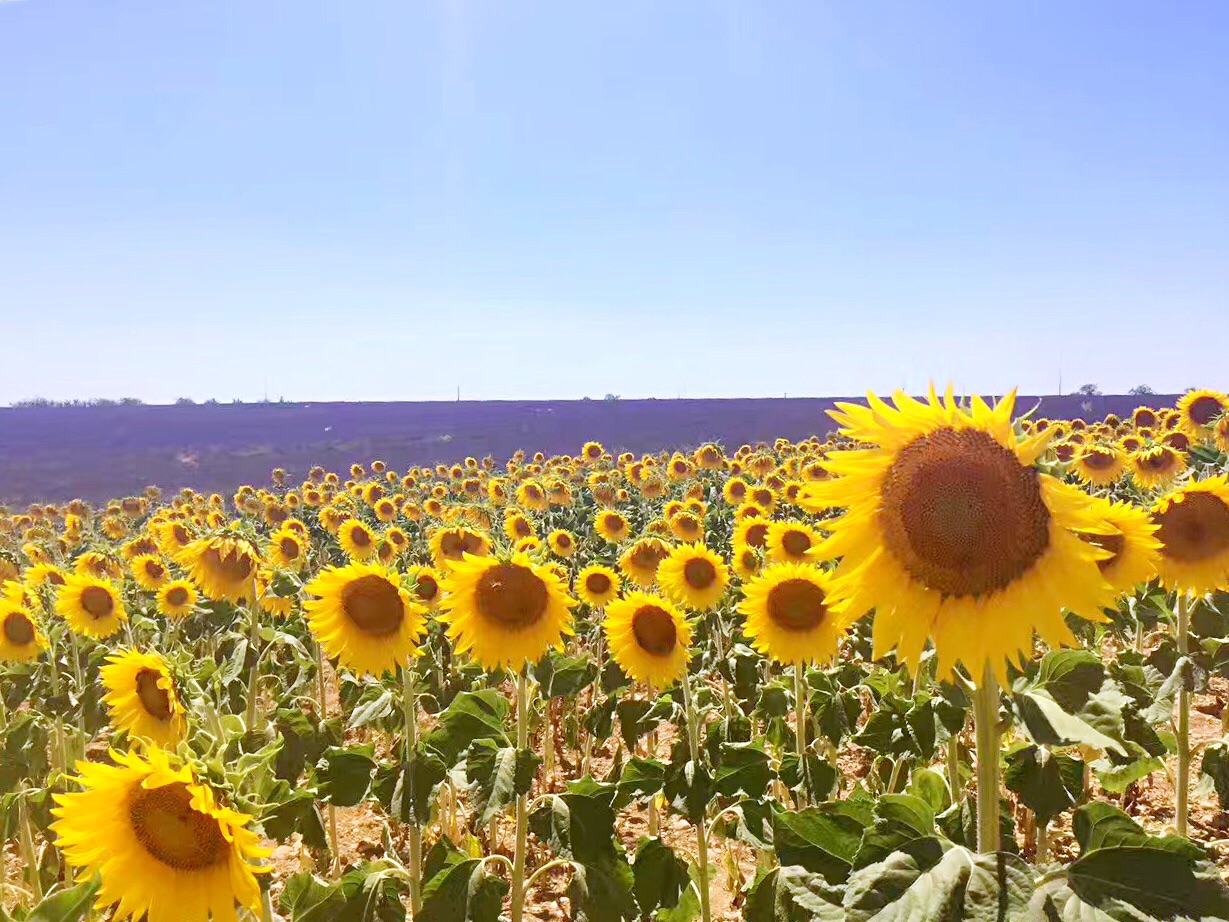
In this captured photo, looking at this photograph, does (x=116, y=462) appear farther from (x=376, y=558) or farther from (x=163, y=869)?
(x=163, y=869)

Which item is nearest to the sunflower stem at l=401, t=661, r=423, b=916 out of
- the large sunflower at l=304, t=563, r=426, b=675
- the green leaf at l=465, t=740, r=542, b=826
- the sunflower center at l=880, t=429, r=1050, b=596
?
the large sunflower at l=304, t=563, r=426, b=675

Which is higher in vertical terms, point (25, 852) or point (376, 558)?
point (376, 558)

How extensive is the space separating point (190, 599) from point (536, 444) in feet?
141

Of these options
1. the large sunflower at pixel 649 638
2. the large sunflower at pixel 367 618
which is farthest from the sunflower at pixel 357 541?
the large sunflower at pixel 367 618

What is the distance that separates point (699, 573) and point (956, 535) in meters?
4.01

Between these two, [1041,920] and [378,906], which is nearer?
[1041,920]

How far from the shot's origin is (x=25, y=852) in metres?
4.18

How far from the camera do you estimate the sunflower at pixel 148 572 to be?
8.30 metres

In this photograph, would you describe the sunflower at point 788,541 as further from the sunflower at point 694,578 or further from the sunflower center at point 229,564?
the sunflower center at point 229,564

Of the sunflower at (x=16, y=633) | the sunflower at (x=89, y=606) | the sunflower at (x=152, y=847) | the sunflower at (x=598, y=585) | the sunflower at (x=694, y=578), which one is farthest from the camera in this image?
the sunflower at (x=598, y=585)

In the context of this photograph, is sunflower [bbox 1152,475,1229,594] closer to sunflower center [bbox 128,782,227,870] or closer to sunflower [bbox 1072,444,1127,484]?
sunflower center [bbox 128,782,227,870]

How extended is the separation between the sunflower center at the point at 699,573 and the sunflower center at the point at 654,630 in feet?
3.97

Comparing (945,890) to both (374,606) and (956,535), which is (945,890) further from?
(374,606)

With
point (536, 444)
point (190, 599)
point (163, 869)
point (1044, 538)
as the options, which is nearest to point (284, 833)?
point (163, 869)
